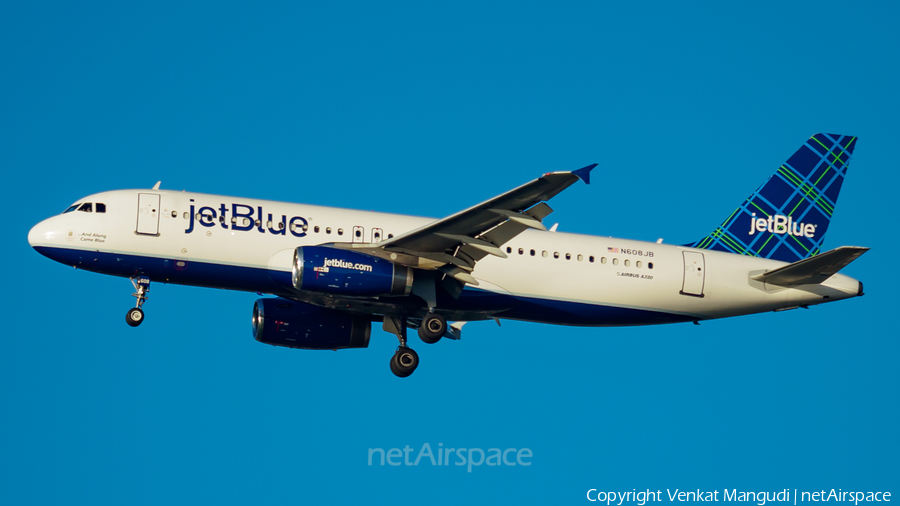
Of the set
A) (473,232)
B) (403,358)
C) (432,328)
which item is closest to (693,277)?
(473,232)

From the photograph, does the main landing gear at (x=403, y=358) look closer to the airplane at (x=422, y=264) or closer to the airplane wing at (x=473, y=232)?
the airplane at (x=422, y=264)

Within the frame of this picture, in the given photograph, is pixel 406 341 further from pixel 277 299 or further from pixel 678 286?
pixel 678 286

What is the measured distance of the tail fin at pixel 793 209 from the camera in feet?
121

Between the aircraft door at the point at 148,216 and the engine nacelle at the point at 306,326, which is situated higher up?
the aircraft door at the point at 148,216

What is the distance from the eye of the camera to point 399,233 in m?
32.3

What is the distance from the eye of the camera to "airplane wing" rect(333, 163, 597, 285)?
2623 centimetres

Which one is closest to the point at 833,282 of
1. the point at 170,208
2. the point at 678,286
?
the point at 678,286

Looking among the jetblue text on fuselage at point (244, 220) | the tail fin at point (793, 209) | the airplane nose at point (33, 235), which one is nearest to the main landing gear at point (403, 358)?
the jetblue text on fuselage at point (244, 220)

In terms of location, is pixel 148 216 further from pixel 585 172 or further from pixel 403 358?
pixel 585 172

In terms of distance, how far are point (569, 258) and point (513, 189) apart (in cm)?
788

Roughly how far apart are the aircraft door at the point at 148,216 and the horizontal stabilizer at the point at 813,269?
62.9ft

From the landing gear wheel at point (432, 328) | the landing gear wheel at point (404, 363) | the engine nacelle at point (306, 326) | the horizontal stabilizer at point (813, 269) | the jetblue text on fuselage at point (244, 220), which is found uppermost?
the jetblue text on fuselage at point (244, 220)

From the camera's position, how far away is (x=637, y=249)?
3441cm

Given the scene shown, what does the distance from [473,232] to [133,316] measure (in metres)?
10.8
